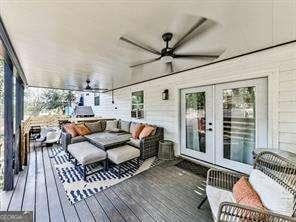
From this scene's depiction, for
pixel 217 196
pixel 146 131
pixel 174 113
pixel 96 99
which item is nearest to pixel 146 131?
pixel 146 131

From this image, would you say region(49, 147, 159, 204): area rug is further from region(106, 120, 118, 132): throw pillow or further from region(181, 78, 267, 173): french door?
region(106, 120, 118, 132): throw pillow

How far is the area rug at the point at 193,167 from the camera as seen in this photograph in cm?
389

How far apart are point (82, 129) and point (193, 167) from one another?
3.76 m

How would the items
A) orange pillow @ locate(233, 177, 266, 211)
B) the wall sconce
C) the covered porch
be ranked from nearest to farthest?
1. orange pillow @ locate(233, 177, 266, 211)
2. the covered porch
3. the wall sconce

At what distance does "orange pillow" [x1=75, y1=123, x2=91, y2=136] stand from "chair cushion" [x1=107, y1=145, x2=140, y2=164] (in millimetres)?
2121

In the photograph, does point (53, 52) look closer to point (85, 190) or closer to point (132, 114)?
point (85, 190)

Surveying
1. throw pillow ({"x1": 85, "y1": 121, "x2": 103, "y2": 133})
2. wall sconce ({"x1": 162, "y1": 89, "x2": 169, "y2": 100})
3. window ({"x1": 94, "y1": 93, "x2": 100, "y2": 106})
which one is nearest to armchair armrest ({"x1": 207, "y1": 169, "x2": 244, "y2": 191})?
wall sconce ({"x1": 162, "y1": 89, "x2": 169, "y2": 100})

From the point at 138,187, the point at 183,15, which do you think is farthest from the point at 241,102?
the point at 138,187

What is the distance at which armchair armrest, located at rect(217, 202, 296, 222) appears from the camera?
1460mm

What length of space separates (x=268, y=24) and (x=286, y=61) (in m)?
1.13

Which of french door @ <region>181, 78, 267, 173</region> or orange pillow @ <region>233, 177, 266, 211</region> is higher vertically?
french door @ <region>181, 78, 267, 173</region>

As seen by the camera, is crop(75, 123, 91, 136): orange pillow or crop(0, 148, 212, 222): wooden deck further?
crop(75, 123, 91, 136): orange pillow

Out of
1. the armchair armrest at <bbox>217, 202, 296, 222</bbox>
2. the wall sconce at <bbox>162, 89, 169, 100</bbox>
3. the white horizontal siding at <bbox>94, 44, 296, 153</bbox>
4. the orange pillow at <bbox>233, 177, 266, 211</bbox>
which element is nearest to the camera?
the armchair armrest at <bbox>217, 202, 296, 222</bbox>

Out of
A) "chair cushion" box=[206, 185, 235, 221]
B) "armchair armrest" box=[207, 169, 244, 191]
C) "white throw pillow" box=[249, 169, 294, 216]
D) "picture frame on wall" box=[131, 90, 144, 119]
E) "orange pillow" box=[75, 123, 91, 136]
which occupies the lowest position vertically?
"chair cushion" box=[206, 185, 235, 221]
